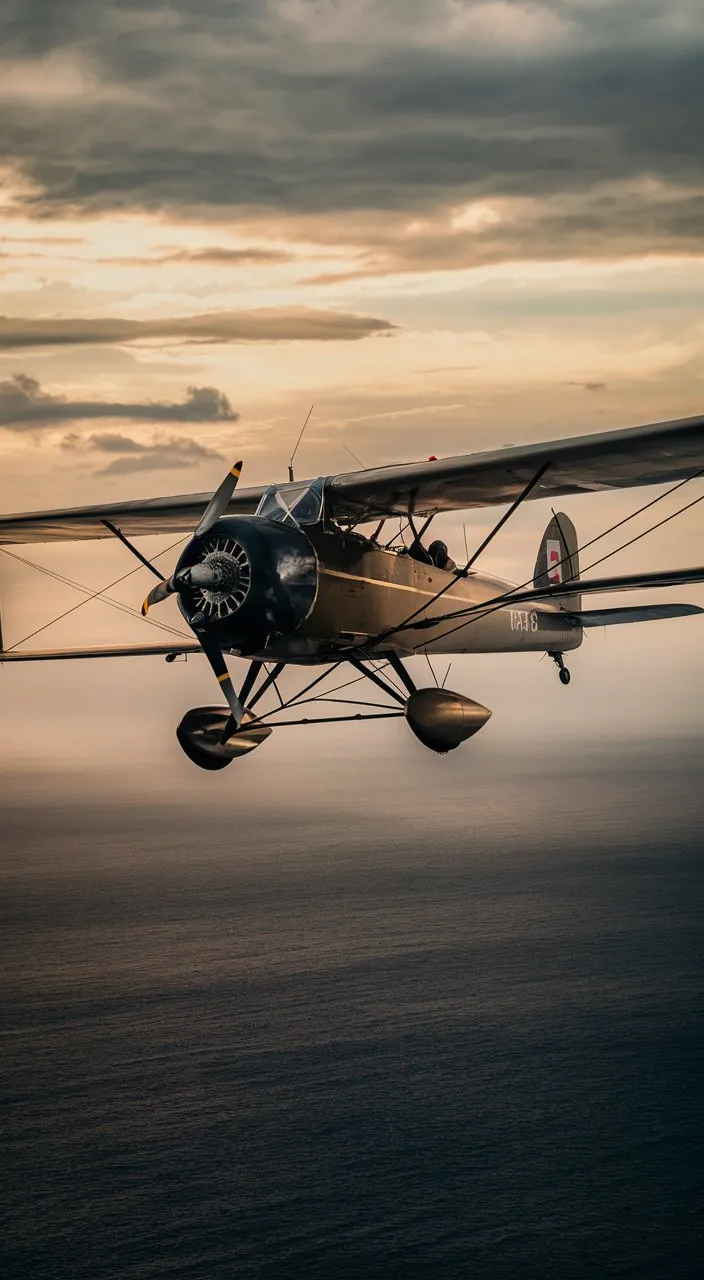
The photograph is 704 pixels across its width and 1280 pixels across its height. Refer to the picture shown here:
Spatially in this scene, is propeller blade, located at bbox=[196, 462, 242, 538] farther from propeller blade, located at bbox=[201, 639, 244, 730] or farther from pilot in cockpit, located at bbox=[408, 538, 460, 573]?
pilot in cockpit, located at bbox=[408, 538, 460, 573]

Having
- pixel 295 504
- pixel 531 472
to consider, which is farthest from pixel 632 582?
pixel 295 504

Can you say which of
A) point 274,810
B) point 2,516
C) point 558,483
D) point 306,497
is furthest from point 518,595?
point 274,810

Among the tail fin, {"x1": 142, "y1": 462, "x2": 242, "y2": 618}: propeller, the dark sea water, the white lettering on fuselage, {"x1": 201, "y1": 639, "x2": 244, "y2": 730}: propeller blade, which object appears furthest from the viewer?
the tail fin

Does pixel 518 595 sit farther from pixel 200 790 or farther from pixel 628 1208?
pixel 200 790

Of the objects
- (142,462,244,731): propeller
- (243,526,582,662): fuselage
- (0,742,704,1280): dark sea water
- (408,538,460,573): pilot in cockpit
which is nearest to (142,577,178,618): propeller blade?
(142,462,244,731): propeller

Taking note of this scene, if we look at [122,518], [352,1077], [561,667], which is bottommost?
[352,1077]

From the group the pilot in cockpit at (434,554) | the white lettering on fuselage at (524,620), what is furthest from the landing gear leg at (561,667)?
the pilot in cockpit at (434,554)

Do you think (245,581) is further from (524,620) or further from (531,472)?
(524,620)
